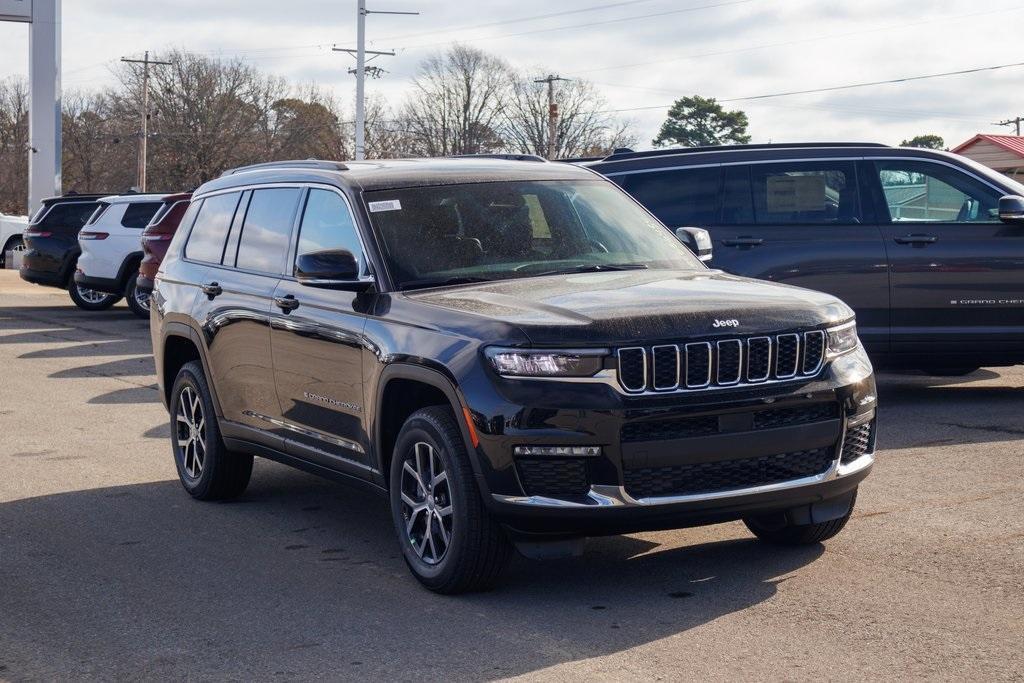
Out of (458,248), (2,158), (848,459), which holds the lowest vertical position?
(848,459)

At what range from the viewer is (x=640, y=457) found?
17.1 feet

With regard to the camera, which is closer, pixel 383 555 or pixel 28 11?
pixel 383 555

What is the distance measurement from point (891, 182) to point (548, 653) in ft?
22.6

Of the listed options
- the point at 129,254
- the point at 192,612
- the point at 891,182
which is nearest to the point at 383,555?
the point at 192,612

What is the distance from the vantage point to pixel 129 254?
Answer: 21.2 meters

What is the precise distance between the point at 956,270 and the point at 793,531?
5.00m

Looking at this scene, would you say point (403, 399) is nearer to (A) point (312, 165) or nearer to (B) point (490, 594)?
(B) point (490, 594)

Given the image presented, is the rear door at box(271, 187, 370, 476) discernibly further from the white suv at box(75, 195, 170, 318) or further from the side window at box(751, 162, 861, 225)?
the white suv at box(75, 195, 170, 318)

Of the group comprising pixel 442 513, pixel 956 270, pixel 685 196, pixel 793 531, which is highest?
pixel 685 196

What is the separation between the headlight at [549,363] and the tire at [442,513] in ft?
1.32

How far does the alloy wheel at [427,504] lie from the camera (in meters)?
5.66

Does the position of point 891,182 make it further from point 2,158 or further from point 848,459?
point 2,158

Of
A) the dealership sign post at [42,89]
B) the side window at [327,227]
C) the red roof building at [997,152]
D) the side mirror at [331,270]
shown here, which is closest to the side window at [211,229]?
the side window at [327,227]

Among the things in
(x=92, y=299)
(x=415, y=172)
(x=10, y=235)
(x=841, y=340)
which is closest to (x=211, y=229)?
(x=415, y=172)
